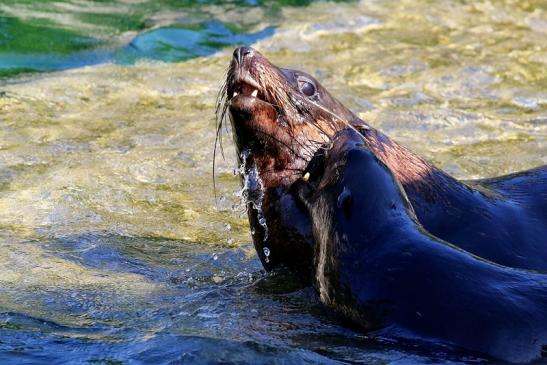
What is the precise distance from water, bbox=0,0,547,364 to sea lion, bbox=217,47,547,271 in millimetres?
268

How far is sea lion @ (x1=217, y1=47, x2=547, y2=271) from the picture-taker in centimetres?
508

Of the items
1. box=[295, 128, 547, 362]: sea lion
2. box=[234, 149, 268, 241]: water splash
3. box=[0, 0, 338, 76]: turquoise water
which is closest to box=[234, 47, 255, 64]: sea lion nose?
box=[234, 149, 268, 241]: water splash

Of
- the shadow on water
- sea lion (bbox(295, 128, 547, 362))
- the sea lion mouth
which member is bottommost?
the shadow on water

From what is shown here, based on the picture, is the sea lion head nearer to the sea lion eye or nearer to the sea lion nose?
the sea lion nose

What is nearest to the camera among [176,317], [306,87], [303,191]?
[176,317]

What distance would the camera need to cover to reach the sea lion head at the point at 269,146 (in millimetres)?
5199

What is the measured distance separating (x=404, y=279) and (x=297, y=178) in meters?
1.35

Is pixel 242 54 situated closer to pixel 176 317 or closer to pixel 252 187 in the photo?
pixel 252 187

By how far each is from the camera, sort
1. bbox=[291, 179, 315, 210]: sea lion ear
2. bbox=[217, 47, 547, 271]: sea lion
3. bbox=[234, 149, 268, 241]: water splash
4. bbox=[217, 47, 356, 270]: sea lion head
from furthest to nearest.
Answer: bbox=[234, 149, 268, 241]: water splash
bbox=[217, 47, 356, 270]: sea lion head
bbox=[217, 47, 547, 271]: sea lion
bbox=[291, 179, 315, 210]: sea lion ear

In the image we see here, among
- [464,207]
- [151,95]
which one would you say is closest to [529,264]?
[464,207]

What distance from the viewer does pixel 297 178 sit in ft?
17.3

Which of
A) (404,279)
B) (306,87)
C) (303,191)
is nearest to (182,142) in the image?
(306,87)

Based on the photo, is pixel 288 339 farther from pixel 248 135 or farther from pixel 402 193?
pixel 248 135

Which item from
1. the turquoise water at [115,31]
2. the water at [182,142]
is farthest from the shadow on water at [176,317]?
the turquoise water at [115,31]
